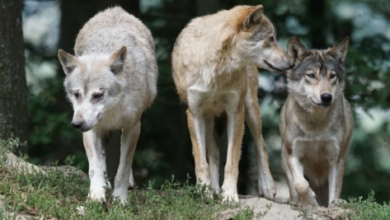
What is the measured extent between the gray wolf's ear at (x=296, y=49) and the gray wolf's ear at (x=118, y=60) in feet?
7.67

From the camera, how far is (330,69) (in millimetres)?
9094

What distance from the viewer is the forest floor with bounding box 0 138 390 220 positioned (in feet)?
22.8

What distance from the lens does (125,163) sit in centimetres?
806

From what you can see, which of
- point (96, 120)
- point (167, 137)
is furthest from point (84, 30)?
point (167, 137)

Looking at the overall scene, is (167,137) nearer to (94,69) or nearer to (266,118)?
(266,118)

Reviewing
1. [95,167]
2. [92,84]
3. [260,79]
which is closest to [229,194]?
[95,167]

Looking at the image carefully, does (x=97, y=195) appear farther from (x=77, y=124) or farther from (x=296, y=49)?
(x=296, y=49)

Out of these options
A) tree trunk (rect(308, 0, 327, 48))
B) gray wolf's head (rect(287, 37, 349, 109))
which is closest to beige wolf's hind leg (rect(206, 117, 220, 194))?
gray wolf's head (rect(287, 37, 349, 109))

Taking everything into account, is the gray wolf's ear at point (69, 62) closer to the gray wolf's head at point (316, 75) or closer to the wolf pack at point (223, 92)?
the wolf pack at point (223, 92)

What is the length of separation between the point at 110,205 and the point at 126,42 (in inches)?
77.4

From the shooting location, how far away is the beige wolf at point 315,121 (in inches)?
355

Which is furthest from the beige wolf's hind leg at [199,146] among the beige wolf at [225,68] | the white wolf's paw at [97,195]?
the white wolf's paw at [97,195]

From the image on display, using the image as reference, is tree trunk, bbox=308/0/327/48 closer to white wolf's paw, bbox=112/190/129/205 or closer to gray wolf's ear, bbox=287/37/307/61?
gray wolf's ear, bbox=287/37/307/61

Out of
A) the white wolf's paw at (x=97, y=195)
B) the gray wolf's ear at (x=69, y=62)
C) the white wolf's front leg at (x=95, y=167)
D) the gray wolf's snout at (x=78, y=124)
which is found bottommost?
the white wolf's paw at (x=97, y=195)
